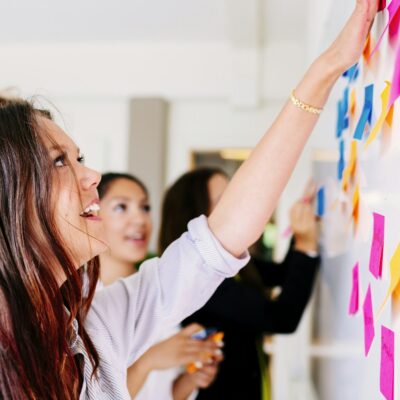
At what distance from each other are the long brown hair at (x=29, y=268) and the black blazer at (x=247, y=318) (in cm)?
84

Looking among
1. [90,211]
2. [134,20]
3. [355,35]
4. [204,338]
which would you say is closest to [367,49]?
[355,35]

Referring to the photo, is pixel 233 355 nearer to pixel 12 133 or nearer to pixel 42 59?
pixel 12 133

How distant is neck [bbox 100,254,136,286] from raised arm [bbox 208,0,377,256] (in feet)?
3.04

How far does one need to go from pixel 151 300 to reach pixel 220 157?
10.4ft

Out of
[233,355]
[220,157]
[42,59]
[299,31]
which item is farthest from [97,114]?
[233,355]

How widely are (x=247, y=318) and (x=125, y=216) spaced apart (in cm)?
56

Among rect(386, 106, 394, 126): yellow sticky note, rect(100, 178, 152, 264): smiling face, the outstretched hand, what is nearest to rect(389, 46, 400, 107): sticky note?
rect(386, 106, 394, 126): yellow sticky note

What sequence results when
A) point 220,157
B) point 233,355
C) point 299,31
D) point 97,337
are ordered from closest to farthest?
point 97,337 → point 233,355 → point 299,31 → point 220,157

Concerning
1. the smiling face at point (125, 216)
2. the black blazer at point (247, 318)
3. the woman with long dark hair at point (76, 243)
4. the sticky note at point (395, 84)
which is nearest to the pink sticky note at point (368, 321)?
the woman with long dark hair at point (76, 243)

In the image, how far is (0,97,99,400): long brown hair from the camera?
33.4 inches

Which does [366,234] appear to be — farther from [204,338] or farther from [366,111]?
[204,338]

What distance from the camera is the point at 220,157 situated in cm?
421

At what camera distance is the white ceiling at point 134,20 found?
315 cm

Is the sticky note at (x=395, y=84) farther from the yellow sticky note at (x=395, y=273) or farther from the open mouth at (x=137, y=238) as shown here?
the open mouth at (x=137, y=238)
